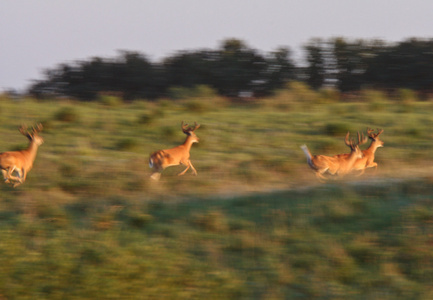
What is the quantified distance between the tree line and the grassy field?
36.3ft

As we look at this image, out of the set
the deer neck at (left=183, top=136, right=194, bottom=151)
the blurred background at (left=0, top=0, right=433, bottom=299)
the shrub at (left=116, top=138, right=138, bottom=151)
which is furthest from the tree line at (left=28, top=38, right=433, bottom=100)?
the deer neck at (left=183, top=136, right=194, bottom=151)

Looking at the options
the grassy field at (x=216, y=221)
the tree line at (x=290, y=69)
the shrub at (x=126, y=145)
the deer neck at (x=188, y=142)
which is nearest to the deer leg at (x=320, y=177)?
the grassy field at (x=216, y=221)

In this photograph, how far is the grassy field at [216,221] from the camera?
8.73m

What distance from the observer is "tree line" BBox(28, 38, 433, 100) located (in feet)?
94.3

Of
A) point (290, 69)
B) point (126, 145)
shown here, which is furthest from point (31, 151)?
point (290, 69)

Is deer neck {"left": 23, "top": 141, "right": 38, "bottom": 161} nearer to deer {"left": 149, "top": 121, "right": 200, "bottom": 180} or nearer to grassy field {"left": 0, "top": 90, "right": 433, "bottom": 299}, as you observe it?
grassy field {"left": 0, "top": 90, "right": 433, "bottom": 299}

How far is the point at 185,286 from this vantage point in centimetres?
871

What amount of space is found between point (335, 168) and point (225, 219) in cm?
256

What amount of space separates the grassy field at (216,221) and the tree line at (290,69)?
11079 mm

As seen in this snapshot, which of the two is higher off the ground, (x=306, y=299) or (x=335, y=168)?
(x=335, y=168)

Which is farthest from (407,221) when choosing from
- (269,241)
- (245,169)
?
(245,169)

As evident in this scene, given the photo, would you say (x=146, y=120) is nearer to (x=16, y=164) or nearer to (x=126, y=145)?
(x=126, y=145)

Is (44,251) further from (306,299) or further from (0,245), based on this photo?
(306,299)

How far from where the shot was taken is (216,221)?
10.6 meters
